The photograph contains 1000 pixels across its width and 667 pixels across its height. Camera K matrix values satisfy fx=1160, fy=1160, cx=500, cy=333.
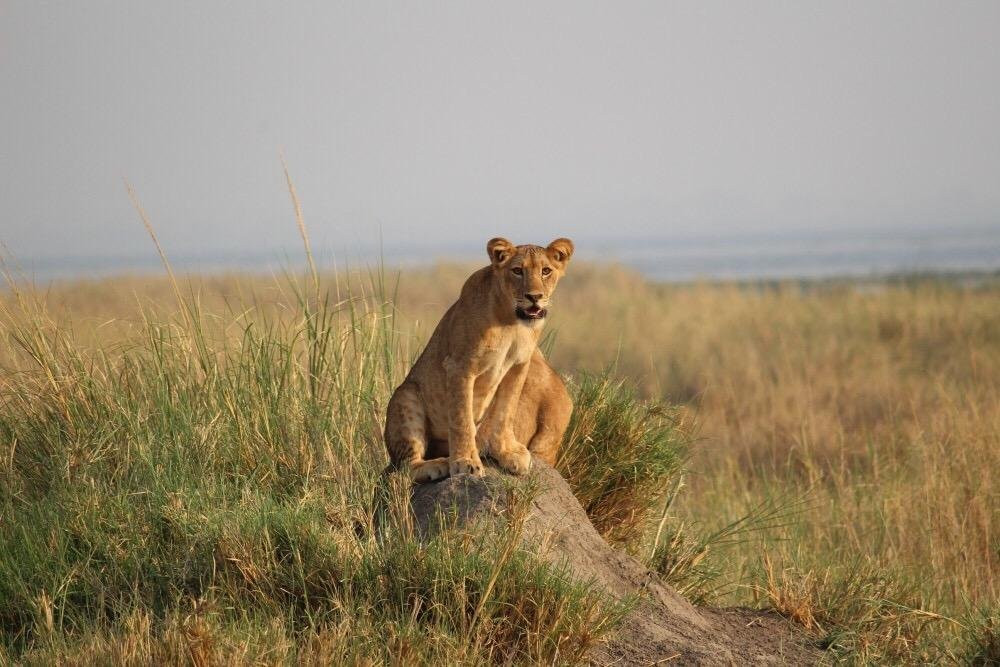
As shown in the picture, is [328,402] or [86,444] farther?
[328,402]

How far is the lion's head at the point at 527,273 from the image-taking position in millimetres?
5070

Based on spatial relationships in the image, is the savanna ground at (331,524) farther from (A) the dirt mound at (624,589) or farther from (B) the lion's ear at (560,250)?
(B) the lion's ear at (560,250)

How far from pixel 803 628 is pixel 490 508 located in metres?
1.89

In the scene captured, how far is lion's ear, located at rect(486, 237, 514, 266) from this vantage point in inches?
203

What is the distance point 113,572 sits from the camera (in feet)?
17.1

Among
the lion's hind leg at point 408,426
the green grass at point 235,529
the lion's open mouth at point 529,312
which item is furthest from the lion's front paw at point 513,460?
the lion's open mouth at point 529,312

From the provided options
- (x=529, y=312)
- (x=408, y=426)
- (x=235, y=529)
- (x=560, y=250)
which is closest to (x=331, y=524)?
(x=235, y=529)

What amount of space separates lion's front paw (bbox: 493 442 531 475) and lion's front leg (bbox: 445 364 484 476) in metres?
0.16

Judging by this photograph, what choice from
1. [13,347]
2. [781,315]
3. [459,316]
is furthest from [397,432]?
[781,315]

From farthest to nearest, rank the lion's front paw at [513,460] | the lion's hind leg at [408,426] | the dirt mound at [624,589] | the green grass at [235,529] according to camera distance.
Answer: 1. the lion's hind leg at [408,426]
2. the lion's front paw at [513,460]
3. the dirt mound at [624,589]
4. the green grass at [235,529]

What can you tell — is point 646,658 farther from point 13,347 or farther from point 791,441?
point 791,441

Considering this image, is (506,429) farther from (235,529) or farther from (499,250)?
(235,529)

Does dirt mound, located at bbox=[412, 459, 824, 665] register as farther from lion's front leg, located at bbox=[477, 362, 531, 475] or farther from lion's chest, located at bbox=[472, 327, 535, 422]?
lion's chest, located at bbox=[472, 327, 535, 422]

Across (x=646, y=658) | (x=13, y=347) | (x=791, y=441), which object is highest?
(x=13, y=347)
